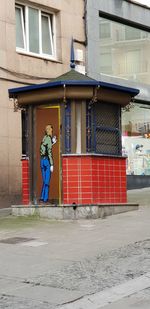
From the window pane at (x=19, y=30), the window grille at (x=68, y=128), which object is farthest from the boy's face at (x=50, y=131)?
the window pane at (x=19, y=30)

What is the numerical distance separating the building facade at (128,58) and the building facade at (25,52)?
78cm

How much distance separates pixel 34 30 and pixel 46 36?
1.77ft

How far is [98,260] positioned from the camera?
328 inches

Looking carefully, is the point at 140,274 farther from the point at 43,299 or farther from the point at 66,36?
the point at 66,36

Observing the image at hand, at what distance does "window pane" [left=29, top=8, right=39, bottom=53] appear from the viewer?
17.3 metres

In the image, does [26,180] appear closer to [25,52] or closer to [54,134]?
[54,134]

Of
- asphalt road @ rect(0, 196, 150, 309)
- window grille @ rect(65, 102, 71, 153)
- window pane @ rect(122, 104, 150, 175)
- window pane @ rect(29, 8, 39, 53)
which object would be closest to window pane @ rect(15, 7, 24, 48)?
window pane @ rect(29, 8, 39, 53)

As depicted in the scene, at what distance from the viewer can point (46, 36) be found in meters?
17.9

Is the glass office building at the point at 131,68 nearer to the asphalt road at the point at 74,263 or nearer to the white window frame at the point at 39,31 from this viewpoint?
the white window frame at the point at 39,31

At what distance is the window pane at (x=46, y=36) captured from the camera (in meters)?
17.8

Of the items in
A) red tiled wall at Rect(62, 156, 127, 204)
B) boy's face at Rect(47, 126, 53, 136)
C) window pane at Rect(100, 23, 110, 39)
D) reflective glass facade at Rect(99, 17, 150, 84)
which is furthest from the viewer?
reflective glass facade at Rect(99, 17, 150, 84)

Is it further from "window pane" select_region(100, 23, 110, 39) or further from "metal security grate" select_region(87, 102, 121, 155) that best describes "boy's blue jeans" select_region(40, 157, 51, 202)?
"window pane" select_region(100, 23, 110, 39)

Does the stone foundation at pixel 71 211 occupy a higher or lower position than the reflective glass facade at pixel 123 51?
lower

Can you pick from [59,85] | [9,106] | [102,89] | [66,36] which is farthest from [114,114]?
[66,36]
